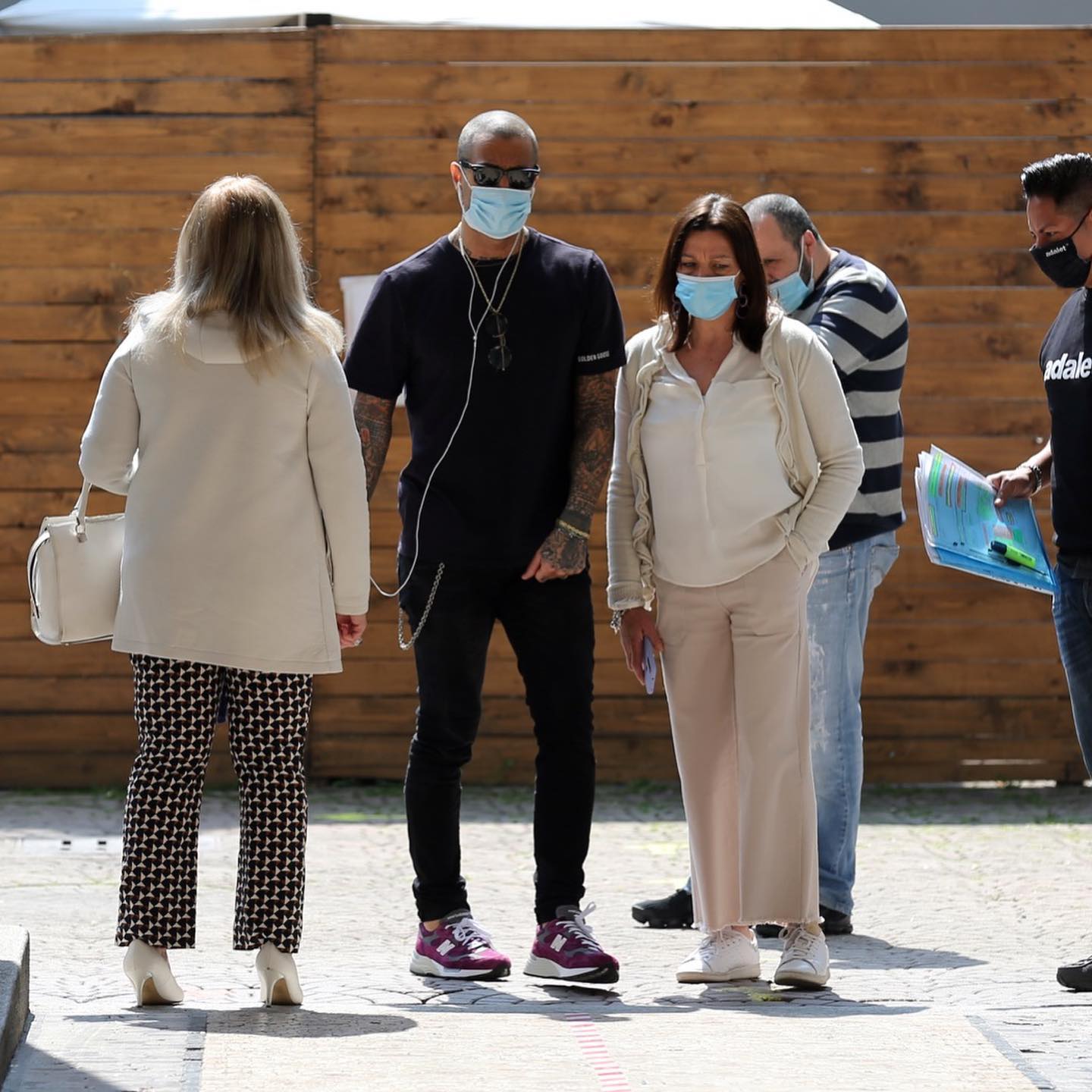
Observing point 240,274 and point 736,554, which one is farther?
point 736,554

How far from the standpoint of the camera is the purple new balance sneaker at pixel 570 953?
464 cm

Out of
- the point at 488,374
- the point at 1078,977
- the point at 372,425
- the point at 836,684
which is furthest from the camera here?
the point at 836,684

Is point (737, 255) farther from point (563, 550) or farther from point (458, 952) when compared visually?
point (458, 952)

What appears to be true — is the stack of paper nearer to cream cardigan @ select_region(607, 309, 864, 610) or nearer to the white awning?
cream cardigan @ select_region(607, 309, 864, 610)

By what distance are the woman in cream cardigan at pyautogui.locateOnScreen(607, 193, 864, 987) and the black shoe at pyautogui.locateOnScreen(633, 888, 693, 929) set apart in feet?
2.67

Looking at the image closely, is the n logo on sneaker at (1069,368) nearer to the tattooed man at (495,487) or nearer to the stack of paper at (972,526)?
the stack of paper at (972,526)

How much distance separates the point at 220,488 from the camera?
14.4ft

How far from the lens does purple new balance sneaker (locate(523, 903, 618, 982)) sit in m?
4.64

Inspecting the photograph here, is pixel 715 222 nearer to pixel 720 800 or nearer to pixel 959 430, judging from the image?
pixel 720 800

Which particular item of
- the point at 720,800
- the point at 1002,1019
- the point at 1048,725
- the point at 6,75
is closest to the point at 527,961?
the point at 720,800

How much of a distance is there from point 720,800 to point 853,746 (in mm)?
897

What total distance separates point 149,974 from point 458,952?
770 millimetres

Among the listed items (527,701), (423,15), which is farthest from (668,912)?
(423,15)

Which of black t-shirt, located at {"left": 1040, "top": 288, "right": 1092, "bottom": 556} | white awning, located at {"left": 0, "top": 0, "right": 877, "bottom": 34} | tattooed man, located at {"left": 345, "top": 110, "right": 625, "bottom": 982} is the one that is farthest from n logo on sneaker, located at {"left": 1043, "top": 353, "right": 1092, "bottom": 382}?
white awning, located at {"left": 0, "top": 0, "right": 877, "bottom": 34}
